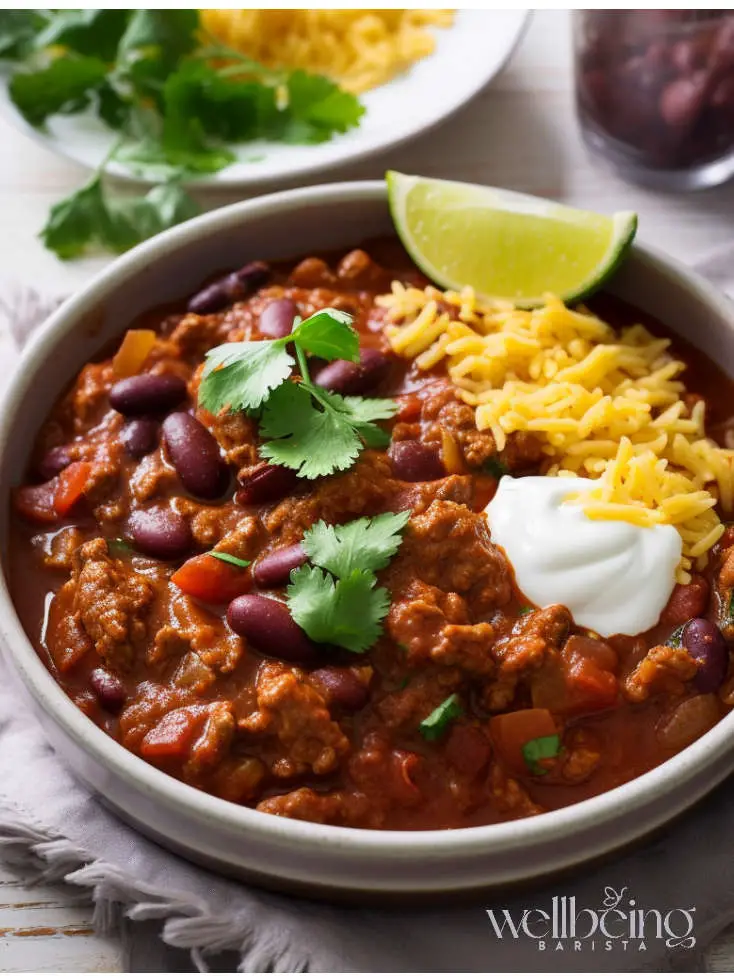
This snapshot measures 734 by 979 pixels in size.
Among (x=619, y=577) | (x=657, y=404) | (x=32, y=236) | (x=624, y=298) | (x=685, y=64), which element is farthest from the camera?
(x=32, y=236)

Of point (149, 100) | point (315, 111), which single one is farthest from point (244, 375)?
point (149, 100)

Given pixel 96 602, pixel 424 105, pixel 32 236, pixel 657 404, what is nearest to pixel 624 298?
pixel 657 404

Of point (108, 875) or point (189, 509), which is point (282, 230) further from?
point (108, 875)

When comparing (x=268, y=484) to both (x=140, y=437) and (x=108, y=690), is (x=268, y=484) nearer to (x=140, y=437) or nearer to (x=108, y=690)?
(x=140, y=437)

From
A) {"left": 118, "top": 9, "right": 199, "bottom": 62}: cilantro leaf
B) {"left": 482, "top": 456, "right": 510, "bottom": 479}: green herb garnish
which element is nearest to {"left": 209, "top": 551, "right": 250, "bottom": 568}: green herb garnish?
{"left": 482, "top": 456, "right": 510, "bottom": 479}: green herb garnish

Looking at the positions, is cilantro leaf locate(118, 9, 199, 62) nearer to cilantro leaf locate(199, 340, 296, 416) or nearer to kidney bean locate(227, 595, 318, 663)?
cilantro leaf locate(199, 340, 296, 416)

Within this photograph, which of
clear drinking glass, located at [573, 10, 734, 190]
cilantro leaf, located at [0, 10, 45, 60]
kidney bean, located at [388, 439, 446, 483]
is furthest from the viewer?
cilantro leaf, located at [0, 10, 45, 60]
